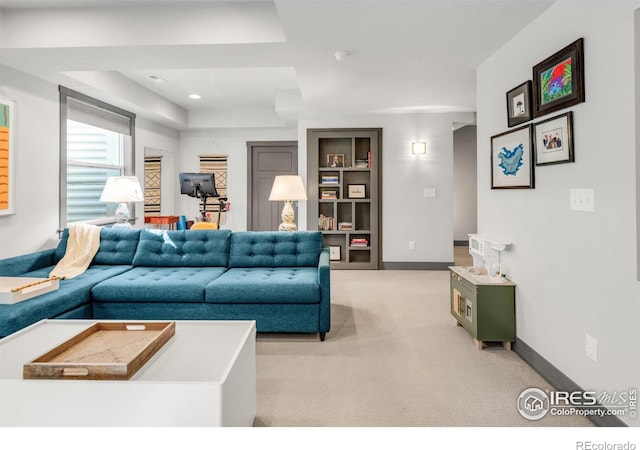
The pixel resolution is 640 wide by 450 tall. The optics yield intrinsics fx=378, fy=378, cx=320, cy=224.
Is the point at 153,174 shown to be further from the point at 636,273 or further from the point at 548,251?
the point at 636,273

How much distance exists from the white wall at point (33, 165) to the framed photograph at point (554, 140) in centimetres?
432

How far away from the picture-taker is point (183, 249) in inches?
144

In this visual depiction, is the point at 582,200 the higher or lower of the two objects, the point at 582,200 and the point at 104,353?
the higher

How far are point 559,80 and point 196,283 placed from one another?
2839mm

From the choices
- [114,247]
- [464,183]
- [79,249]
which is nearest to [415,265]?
[464,183]

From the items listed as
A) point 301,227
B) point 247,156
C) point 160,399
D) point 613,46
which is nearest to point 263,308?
point 160,399

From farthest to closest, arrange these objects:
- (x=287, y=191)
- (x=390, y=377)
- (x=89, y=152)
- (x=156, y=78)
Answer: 1. (x=156, y=78)
2. (x=89, y=152)
3. (x=287, y=191)
4. (x=390, y=377)

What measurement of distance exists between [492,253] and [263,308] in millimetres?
1914

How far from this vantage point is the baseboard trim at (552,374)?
1783 millimetres

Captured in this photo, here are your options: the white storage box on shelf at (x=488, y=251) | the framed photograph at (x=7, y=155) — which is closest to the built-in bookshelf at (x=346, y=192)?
the white storage box on shelf at (x=488, y=251)

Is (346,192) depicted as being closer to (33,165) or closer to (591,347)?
(33,165)

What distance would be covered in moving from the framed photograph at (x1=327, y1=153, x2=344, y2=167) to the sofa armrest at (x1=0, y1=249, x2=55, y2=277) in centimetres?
390

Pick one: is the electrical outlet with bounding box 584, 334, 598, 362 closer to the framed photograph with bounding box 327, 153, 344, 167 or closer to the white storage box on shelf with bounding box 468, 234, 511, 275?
the white storage box on shelf with bounding box 468, 234, 511, 275

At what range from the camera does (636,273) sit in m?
1.65
